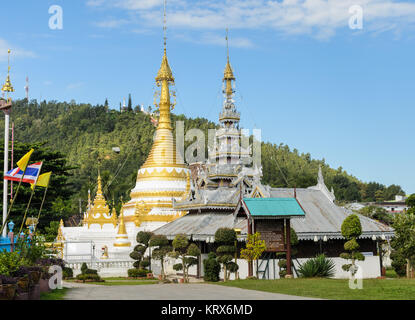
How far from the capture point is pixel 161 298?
16.5 meters

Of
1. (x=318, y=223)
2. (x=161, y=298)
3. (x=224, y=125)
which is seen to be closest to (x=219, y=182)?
(x=224, y=125)

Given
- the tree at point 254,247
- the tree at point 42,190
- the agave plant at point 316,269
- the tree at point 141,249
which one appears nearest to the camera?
the tree at point 254,247

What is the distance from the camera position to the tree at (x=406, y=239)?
102 feet

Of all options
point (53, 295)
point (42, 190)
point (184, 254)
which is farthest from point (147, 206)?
point (53, 295)

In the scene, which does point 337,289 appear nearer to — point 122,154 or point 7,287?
point 7,287

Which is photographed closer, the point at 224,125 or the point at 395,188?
the point at 224,125

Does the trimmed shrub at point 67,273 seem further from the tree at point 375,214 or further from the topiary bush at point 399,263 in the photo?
the tree at point 375,214

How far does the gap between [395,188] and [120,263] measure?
115571 millimetres

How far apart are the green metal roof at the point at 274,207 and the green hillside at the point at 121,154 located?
206ft

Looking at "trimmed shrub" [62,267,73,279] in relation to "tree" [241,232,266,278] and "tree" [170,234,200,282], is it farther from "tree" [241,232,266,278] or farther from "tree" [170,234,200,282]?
"tree" [241,232,266,278]

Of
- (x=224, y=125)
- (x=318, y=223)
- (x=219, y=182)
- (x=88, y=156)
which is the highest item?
(x=88, y=156)

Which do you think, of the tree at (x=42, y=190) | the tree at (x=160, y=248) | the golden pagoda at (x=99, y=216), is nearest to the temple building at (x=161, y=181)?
the golden pagoda at (x=99, y=216)

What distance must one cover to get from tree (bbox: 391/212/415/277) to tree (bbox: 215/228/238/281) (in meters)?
9.78
